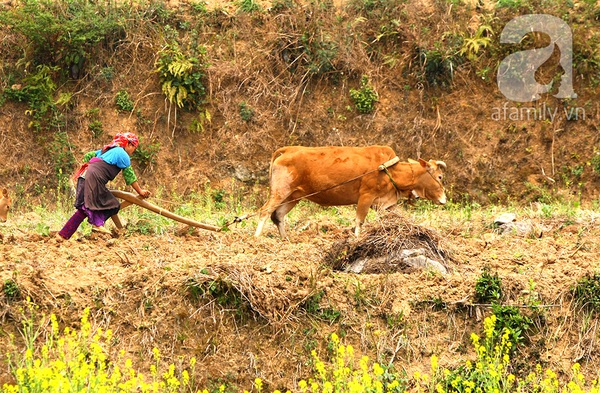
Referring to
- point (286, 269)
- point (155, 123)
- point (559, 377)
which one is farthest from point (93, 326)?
point (155, 123)

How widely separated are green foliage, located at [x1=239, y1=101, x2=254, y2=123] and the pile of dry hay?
924cm

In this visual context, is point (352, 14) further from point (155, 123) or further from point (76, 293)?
point (76, 293)

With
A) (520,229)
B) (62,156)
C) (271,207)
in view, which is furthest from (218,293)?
(62,156)

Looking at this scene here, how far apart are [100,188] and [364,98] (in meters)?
9.34

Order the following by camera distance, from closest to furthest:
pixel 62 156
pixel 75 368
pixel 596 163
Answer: pixel 75 368
pixel 596 163
pixel 62 156

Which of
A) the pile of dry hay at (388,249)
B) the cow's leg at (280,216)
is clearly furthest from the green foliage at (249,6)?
the pile of dry hay at (388,249)

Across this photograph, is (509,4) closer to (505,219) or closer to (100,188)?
(505,219)

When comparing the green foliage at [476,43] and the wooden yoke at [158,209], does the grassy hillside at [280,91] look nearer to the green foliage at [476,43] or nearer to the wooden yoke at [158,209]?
the green foliage at [476,43]

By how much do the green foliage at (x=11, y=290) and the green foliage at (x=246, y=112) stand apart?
36.5 feet

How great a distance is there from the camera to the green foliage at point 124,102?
66.0 ft

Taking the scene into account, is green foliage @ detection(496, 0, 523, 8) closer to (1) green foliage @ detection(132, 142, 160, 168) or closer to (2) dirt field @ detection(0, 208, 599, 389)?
(1) green foliage @ detection(132, 142, 160, 168)

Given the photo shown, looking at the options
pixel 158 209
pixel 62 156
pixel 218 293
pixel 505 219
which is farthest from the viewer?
pixel 62 156

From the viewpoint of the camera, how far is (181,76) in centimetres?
1986

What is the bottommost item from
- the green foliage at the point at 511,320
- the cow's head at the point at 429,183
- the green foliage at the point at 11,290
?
the cow's head at the point at 429,183
